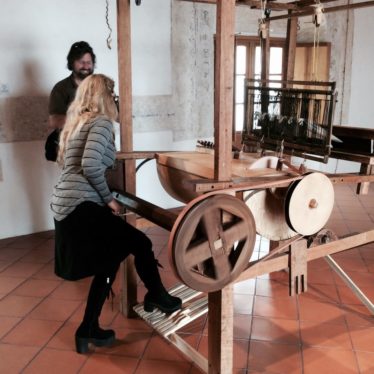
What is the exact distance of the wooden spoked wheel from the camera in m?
1.69

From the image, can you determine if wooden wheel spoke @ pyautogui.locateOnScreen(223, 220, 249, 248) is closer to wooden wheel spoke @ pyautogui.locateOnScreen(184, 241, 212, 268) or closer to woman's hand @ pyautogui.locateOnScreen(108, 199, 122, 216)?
wooden wheel spoke @ pyautogui.locateOnScreen(184, 241, 212, 268)

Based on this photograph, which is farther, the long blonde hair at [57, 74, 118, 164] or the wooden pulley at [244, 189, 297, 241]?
the long blonde hair at [57, 74, 118, 164]

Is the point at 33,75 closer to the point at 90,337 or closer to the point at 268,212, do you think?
the point at 90,337

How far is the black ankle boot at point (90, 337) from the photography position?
8.09 ft

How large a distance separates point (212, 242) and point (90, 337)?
1.10 m

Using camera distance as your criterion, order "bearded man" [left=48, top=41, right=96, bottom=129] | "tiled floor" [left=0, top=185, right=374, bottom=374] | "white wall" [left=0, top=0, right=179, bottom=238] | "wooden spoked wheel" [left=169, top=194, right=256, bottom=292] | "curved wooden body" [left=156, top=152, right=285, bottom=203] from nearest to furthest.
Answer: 1. "wooden spoked wheel" [left=169, top=194, right=256, bottom=292]
2. "curved wooden body" [left=156, top=152, right=285, bottom=203]
3. "tiled floor" [left=0, top=185, right=374, bottom=374]
4. "bearded man" [left=48, top=41, right=96, bottom=129]
5. "white wall" [left=0, top=0, right=179, bottom=238]

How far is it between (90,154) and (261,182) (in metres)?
0.82

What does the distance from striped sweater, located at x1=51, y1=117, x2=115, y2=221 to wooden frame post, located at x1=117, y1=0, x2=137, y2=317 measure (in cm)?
26

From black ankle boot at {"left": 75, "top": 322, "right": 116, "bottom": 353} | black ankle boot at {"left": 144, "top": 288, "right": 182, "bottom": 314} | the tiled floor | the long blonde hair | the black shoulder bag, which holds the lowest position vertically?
the tiled floor

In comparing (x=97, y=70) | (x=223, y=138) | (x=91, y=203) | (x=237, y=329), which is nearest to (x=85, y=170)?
(x=91, y=203)

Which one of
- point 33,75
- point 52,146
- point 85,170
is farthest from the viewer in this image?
point 33,75

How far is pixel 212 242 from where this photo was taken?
1.76 metres

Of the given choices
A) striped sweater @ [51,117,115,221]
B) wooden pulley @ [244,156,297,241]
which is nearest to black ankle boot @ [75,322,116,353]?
striped sweater @ [51,117,115,221]

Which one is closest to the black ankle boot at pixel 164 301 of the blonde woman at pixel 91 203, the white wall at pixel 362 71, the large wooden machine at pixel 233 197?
the large wooden machine at pixel 233 197
